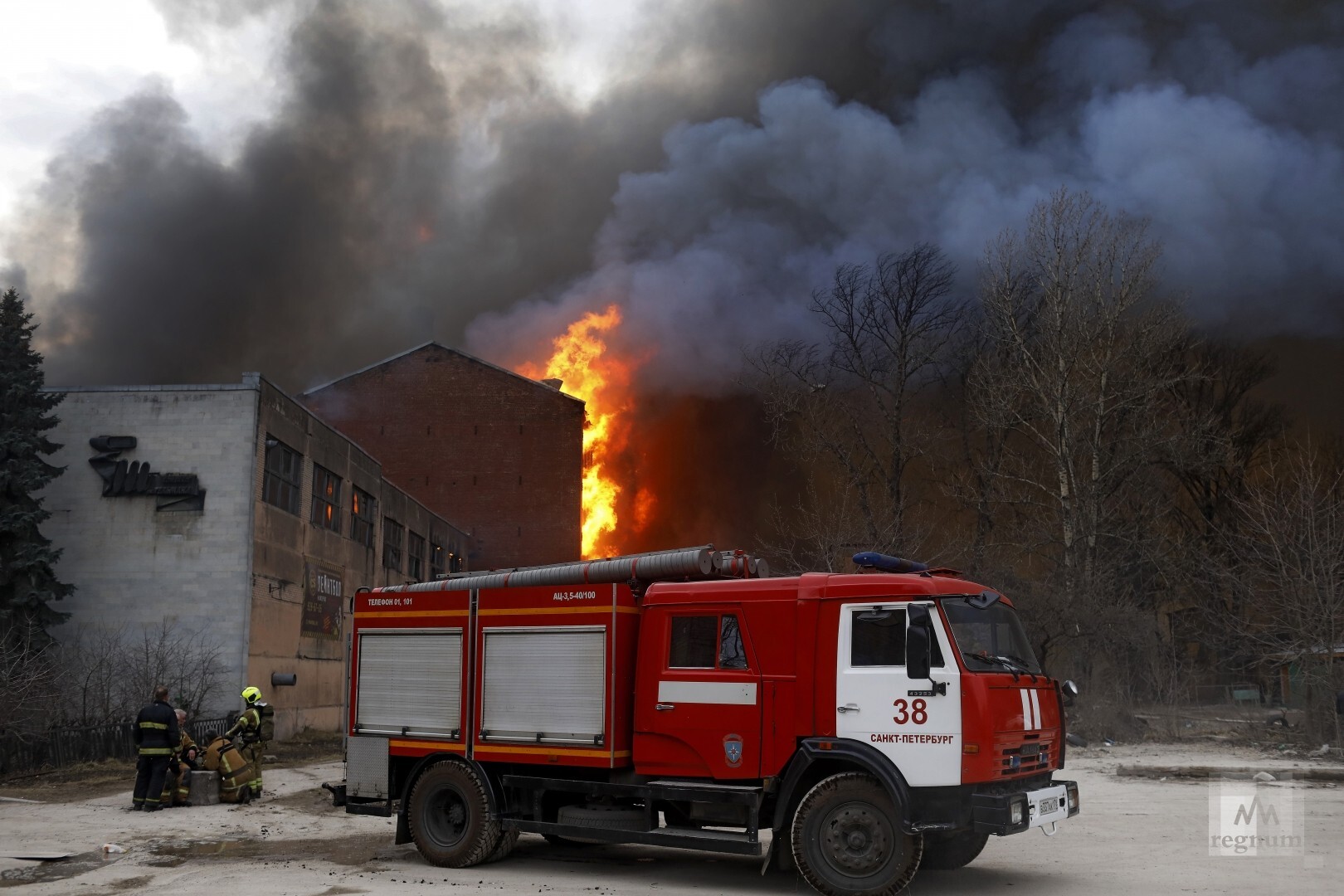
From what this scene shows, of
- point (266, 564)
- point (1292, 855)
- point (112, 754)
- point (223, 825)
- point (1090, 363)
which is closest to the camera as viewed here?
point (1292, 855)

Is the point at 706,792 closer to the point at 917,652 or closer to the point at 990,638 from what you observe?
the point at 917,652

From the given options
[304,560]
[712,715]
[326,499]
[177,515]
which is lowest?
[712,715]

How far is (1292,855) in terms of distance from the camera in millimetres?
10781

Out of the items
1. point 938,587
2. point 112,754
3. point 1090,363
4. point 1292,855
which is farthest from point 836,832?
point 1090,363

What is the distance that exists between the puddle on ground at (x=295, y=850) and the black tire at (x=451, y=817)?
2.38ft

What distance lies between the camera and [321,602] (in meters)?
32.3

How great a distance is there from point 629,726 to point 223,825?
660 centimetres

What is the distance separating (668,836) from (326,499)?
26.1 metres

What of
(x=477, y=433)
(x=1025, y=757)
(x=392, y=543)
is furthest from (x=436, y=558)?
(x=1025, y=757)

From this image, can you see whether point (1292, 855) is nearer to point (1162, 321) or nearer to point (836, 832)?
point (836, 832)

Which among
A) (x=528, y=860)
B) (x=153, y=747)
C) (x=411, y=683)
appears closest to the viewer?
(x=528, y=860)

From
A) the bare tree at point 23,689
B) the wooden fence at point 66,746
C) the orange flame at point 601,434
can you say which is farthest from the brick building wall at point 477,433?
the wooden fence at point 66,746

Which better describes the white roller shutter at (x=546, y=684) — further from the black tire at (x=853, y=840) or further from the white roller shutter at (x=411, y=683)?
the black tire at (x=853, y=840)

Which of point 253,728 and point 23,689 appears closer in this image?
point 253,728
